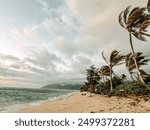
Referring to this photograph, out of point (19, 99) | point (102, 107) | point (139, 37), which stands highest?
point (139, 37)

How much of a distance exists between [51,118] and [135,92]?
13.6 metres

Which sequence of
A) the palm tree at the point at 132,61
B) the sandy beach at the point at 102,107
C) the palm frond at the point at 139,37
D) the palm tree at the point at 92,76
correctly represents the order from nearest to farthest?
→ the sandy beach at the point at 102,107 → the palm frond at the point at 139,37 → the palm tree at the point at 132,61 → the palm tree at the point at 92,76

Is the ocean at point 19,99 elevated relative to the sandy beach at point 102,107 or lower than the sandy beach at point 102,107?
elevated

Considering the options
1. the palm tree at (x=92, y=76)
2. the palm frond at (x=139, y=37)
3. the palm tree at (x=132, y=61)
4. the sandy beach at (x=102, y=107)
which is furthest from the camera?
the palm tree at (x=92, y=76)

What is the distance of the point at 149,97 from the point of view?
19.9m

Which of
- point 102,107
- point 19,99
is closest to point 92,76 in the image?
point 19,99

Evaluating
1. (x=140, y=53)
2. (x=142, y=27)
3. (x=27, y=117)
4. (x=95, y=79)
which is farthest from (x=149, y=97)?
(x=95, y=79)

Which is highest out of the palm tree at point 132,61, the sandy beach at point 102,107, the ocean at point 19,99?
the palm tree at point 132,61

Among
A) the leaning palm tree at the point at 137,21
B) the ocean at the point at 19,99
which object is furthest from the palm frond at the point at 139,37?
the ocean at the point at 19,99

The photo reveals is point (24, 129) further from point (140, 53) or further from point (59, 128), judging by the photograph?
point (140, 53)

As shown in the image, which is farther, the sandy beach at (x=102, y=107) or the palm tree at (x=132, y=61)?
the palm tree at (x=132, y=61)

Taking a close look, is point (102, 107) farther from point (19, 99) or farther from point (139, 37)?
point (19, 99)

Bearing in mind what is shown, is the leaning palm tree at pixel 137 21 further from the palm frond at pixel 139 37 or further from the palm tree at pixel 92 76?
→ the palm tree at pixel 92 76

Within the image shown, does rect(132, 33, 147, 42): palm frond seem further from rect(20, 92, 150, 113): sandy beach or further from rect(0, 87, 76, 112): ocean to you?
rect(0, 87, 76, 112): ocean
